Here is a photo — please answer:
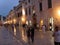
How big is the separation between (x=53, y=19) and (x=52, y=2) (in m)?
3.25

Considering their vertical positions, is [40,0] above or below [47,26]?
above

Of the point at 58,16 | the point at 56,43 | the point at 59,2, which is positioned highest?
the point at 59,2

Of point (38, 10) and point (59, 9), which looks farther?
point (38, 10)

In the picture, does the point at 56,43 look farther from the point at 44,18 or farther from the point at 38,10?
the point at 38,10

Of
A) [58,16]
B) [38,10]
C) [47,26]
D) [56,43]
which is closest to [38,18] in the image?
[38,10]

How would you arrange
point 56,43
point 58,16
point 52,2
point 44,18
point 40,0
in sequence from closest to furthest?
point 56,43
point 58,16
point 52,2
point 44,18
point 40,0

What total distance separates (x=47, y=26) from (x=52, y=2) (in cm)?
508

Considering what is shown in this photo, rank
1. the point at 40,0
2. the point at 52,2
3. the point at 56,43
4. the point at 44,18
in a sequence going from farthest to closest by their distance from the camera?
the point at 40,0, the point at 44,18, the point at 52,2, the point at 56,43

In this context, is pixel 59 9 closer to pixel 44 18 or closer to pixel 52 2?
pixel 52 2

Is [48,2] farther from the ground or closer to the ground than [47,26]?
farther from the ground

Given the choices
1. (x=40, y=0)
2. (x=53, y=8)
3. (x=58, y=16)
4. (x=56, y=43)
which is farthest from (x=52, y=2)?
(x=56, y=43)

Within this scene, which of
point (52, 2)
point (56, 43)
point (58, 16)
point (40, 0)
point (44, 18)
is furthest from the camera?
point (40, 0)

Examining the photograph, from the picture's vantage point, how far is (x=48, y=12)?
1633 inches

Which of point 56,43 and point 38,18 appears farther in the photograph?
point 38,18
